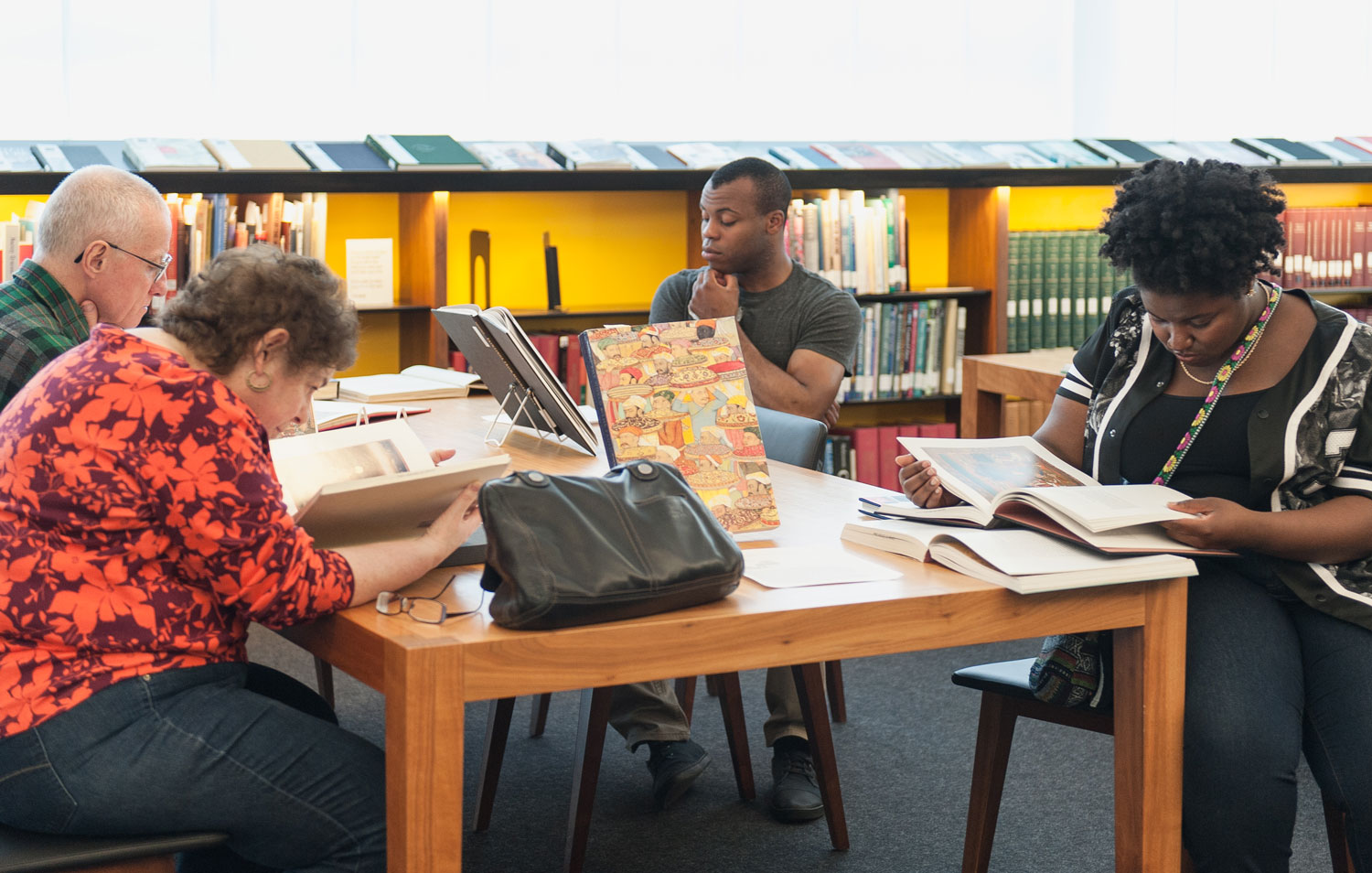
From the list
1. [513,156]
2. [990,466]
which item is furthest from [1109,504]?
[513,156]

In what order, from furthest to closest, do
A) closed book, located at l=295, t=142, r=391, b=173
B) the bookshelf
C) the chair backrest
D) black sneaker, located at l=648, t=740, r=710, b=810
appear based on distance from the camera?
the bookshelf, closed book, located at l=295, t=142, r=391, b=173, black sneaker, located at l=648, t=740, r=710, b=810, the chair backrest

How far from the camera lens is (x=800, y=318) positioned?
10.5ft

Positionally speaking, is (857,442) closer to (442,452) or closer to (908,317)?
(908,317)

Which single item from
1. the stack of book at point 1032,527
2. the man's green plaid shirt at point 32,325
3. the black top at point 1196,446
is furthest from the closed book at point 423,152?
the black top at point 1196,446

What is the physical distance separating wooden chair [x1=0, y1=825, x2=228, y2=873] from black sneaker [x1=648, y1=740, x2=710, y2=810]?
1276mm

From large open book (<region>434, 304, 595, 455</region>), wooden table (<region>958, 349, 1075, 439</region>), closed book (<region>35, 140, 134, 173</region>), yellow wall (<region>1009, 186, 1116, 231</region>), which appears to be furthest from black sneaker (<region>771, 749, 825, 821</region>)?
yellow wall (<region>1009, 186, 1116, 231</region>)

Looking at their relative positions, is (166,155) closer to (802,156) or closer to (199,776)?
(802,156)

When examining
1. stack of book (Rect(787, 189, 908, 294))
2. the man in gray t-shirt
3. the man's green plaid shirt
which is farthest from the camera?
stack of book (Rect(787, 189, 908, 294))

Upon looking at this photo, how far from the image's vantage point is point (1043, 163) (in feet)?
15.9

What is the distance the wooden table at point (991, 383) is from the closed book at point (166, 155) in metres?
2.36

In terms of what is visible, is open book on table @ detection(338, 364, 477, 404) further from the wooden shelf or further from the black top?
the black top

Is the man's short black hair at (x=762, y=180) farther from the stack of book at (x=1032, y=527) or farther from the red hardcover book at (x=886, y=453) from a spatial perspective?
the red hardcover book at (x=886, y=453)

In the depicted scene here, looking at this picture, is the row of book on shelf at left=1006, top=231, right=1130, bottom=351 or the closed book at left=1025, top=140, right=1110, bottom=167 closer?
the row of book on shelf at left=1006, top=231, right=1130, bottom=351

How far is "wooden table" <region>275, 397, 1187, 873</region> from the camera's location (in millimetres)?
1354
